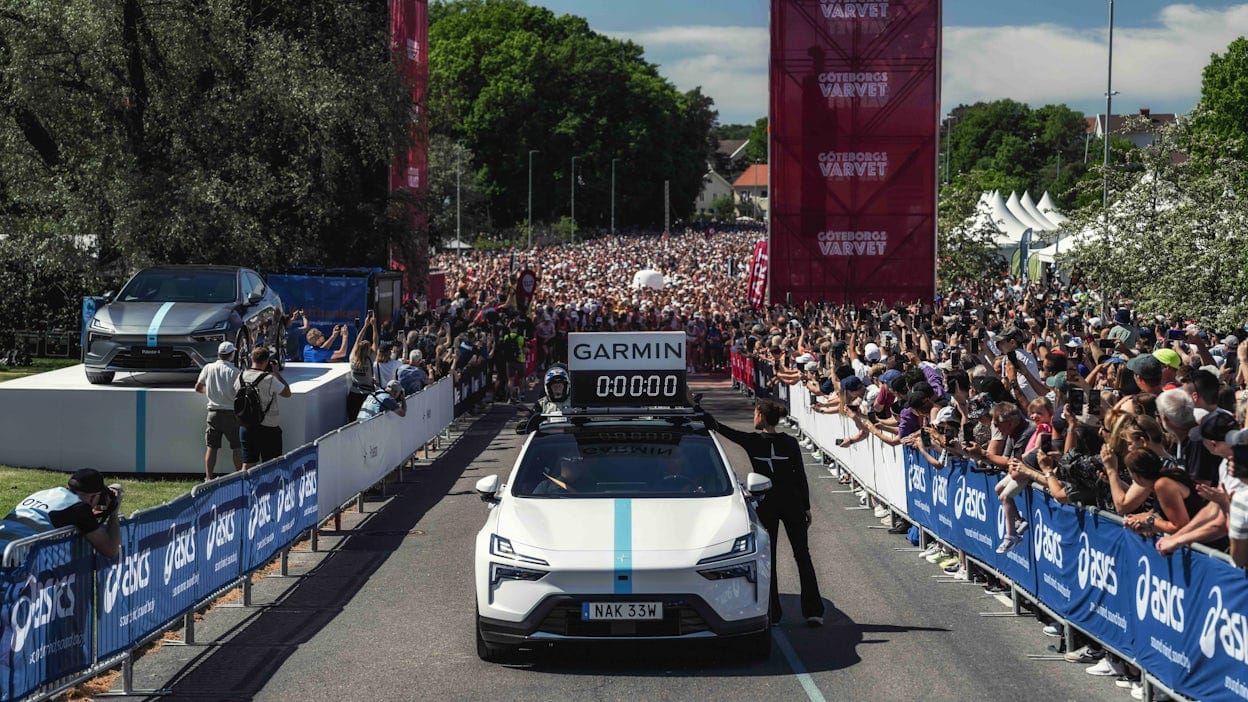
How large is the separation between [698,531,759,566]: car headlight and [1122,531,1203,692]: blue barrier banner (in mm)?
2324

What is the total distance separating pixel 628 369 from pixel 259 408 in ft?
16.0

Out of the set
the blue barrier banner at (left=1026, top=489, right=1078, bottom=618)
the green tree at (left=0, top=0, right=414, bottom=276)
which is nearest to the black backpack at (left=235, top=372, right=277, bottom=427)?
the blue barrier banner at (left=1026, top=489, right=1078, bottom=618)

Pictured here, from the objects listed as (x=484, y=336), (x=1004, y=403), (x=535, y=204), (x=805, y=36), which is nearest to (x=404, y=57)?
(x=484, y=336)

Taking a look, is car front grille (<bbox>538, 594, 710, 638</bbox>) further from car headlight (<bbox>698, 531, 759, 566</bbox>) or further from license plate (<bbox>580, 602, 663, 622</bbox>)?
car headlight (<bbox>698, 531, 759, 566</bbox>)

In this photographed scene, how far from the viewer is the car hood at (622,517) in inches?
393

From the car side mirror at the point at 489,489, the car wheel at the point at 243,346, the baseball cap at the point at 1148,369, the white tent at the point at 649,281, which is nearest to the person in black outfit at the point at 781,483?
the car side mirror at the point at 489,489

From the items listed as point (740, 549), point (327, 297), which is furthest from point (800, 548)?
point (327, 297)

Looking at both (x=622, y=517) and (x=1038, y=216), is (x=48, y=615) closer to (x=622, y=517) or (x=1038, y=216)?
(x=622, y=517)

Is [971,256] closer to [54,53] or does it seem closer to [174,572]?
[54,53]

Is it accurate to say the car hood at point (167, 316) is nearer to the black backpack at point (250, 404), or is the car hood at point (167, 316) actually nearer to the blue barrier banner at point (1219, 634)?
the black backpack at point (250, 404)

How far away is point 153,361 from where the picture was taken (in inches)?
811

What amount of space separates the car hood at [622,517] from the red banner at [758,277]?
30.9 m

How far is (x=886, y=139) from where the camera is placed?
124 ft

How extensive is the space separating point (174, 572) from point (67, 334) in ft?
101
